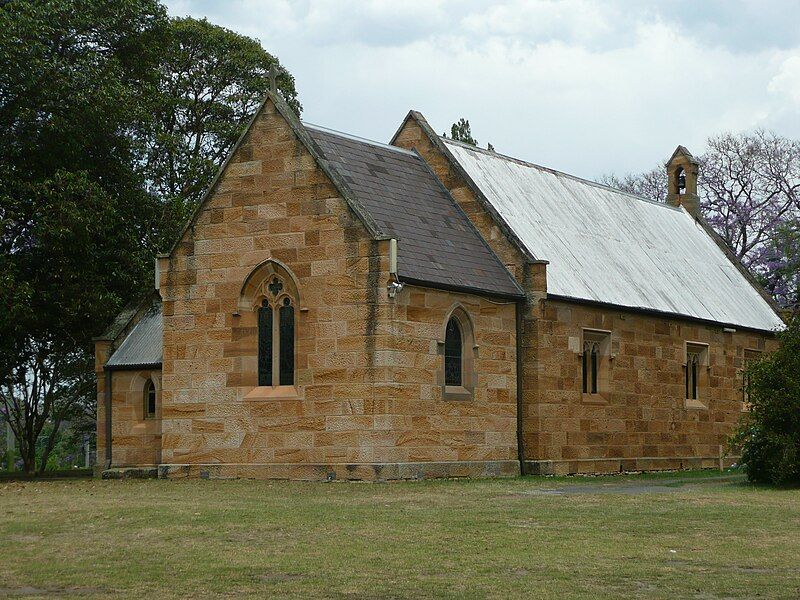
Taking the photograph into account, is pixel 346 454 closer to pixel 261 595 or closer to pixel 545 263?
pixel 545 263

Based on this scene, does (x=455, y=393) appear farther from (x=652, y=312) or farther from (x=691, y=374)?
(x=691, y=374)

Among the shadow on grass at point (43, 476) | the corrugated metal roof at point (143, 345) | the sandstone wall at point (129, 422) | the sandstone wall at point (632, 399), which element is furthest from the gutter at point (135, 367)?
the sandstone wall at point (632, 399)

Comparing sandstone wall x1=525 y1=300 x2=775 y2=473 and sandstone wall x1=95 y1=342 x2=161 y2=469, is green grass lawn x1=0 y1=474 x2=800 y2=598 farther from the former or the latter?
sandstone wall x1=95 y1=342 x2=161 y2=469

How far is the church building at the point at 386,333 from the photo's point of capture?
28.3 metres

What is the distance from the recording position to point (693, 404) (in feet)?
124

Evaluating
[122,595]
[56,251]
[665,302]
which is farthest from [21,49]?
[122,595]

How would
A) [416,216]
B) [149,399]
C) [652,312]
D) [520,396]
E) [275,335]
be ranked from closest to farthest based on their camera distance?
[275,335], [416,216], [520,396], [149,399], [652,312]

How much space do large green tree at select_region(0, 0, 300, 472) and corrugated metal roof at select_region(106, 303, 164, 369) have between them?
237 cm

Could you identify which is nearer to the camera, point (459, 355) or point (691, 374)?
point (459, 355)

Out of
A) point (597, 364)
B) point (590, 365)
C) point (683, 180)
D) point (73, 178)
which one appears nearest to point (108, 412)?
point (73, 178)

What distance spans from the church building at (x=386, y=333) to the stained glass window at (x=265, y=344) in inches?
1.7

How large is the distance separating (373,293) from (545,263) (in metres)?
5.31

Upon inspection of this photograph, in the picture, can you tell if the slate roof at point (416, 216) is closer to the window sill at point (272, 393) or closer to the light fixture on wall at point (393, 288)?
the light fixture on wall at point (393, 288)

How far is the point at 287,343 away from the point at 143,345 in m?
6.99
